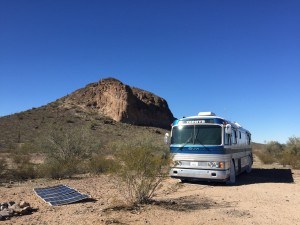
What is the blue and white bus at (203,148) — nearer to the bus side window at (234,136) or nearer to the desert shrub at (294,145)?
the bus side window at (234,136)

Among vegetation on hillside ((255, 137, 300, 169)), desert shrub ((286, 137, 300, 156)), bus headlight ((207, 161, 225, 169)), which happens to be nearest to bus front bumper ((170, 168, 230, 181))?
bus headlight ((207, 161, 225, 169))

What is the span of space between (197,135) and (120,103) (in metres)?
61.4

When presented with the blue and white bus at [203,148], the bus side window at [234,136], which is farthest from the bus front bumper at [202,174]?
the bus side window at [234,136]

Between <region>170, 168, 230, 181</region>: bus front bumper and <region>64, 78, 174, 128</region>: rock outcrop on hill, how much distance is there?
57651 millimetres

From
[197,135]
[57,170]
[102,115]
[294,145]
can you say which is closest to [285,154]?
[294,145]

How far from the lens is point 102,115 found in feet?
242

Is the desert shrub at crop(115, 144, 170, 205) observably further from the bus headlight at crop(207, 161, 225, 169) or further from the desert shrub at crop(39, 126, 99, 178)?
the desert shrub at crop(39, 126, 99, 178)

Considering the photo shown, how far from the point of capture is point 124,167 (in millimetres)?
9711

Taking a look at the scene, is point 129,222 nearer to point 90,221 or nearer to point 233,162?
point 90,221

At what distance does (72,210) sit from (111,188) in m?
4.08

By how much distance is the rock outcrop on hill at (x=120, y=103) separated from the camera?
74.9m

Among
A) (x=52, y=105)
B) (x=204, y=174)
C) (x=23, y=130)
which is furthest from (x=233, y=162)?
(x=52, y=105)

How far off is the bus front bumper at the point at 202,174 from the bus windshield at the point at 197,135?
1.17 m

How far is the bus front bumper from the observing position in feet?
45.9
